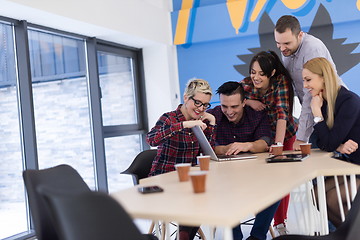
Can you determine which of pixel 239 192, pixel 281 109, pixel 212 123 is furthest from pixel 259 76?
pixel 239 192

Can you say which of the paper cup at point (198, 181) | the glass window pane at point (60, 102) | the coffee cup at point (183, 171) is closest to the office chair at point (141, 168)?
the glass window pane at point (60, 102)

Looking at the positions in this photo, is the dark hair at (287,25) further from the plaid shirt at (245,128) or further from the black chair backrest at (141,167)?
the black chair backrest at (141,167)

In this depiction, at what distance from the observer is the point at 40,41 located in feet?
14.6

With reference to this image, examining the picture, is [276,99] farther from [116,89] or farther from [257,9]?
[116,89]

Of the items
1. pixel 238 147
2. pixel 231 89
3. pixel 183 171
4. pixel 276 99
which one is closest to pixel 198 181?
pixel 183 171

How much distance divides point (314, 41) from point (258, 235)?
148 centimetres

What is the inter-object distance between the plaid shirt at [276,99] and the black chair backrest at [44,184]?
5.59ft

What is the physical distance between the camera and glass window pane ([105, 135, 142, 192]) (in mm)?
5461

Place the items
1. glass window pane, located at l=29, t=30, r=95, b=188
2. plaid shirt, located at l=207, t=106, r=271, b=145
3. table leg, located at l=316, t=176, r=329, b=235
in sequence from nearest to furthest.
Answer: table leg, located at l=316, t=176, r=329, b=235
plaid shirt, located at l=207, t=106, r=271, b=145
glass window pane, located at l=29, t=30, r=95, b=188

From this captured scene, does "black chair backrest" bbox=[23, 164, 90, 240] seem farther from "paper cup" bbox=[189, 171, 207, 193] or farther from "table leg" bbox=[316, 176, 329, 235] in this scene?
"table leg" bbox=[316, 176, 329, 235]

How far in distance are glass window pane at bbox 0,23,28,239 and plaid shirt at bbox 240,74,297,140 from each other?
2062 mm

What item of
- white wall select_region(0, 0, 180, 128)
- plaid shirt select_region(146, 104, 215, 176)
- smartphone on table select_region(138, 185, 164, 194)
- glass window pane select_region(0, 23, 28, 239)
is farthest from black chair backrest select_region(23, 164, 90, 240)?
glass window pane select_region(0, 23, 28, 239)

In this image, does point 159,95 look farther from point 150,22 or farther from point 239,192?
point 239,192

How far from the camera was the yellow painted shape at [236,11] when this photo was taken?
5.48m
